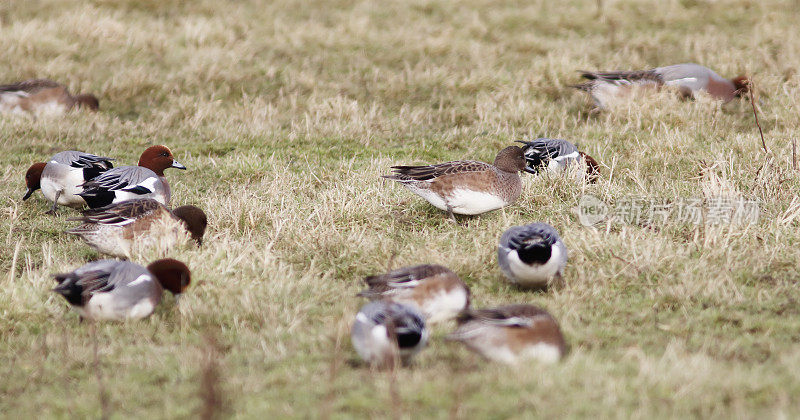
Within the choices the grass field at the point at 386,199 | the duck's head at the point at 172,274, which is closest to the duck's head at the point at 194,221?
the grass field at the point at 386,199

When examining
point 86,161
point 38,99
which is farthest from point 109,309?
point 38,99

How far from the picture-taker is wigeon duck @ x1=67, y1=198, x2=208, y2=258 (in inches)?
225

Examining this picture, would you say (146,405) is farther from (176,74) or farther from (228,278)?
(176,74)

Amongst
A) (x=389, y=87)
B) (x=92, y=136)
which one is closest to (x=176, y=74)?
(x=92, y=136)

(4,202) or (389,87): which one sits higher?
(389,87)

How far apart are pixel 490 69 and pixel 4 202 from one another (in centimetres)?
613

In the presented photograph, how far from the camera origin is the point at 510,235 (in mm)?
5180

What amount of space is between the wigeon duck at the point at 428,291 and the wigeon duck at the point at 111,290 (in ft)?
4.22

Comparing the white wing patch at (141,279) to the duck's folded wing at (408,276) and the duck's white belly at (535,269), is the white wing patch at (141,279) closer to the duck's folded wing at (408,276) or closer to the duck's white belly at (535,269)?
the duck's folded wing at (408,276)

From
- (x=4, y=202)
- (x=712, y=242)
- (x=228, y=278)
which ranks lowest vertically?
(x=4, y=202)

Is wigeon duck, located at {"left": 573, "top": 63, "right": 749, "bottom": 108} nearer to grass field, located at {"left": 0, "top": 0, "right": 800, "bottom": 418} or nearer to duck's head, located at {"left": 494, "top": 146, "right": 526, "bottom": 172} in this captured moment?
grass field, located at {"left": 0, "top": 0, "right": 800, "bottom": 418}

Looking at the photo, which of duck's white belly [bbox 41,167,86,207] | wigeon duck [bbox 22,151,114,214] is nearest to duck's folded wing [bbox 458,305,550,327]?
wigeon duck [bbox 22,151,114,214]

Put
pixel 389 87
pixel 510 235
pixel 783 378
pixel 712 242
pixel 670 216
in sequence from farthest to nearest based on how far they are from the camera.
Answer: pixel 389 87 → pixel 670 216 → pixel 712 242 → pixel 510 235 → pixel 783 378

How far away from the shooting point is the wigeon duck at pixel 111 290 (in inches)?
184
